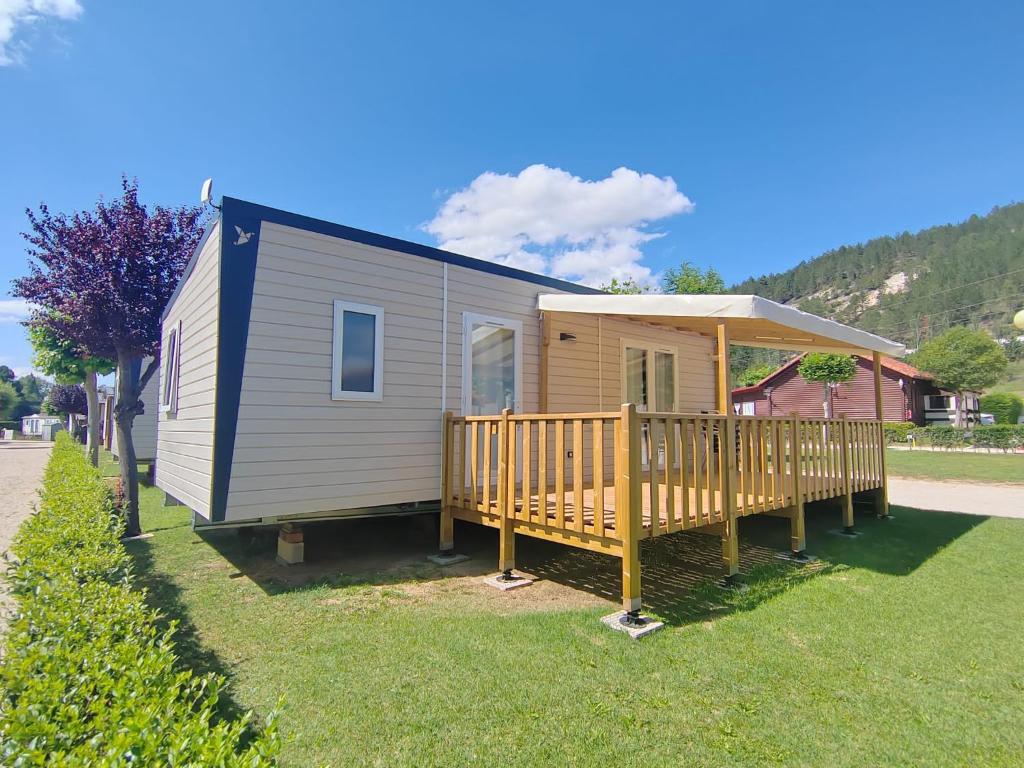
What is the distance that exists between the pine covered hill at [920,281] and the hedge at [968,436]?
129 feet

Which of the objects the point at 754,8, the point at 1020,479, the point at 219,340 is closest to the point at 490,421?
the point at 219,340

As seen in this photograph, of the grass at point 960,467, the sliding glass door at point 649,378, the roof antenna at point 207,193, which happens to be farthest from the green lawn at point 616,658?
the grass at point 960,467

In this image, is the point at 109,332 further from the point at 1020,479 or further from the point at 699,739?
the point at 1020,479

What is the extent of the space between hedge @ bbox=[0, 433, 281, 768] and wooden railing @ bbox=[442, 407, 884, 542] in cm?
266

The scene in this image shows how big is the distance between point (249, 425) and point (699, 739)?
4.12m

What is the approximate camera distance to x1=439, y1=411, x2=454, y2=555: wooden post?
5758mm

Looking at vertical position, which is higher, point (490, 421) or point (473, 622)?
point (490, 421)

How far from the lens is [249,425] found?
4688 mm

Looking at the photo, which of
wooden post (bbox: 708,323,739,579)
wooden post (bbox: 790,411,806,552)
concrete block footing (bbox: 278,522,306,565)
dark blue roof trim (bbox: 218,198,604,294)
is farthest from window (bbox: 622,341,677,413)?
concrete block footing (bbox: 278,522,306,565)

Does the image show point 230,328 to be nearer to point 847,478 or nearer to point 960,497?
point 847,478

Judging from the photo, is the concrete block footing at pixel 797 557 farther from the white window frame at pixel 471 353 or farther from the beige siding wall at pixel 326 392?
the beige siding wall at pixel 326 392

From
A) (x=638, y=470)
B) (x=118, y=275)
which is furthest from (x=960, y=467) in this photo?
(x=118, y=275)

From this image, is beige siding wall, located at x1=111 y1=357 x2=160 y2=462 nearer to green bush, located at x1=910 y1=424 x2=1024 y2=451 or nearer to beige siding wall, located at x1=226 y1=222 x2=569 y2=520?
beige siding wall, located at x1=226 y1=222 x2=569 y2=520

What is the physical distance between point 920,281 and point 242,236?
100422 mm
